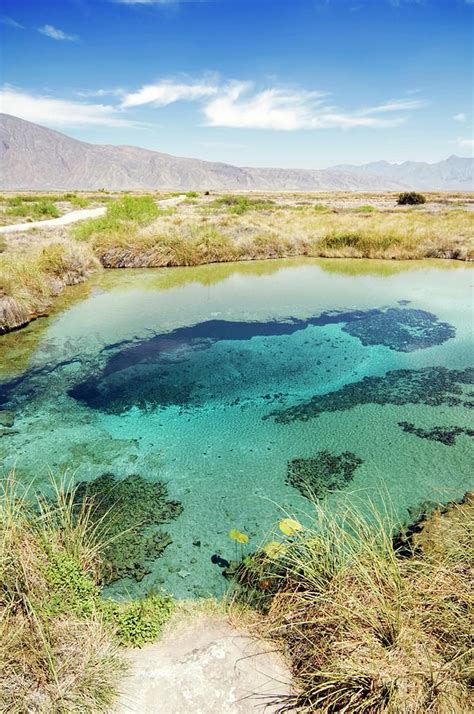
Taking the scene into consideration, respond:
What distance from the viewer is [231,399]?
759 cm

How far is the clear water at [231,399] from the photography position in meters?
5.25

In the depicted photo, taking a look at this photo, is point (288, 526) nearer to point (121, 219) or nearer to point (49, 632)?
point (49, 632)

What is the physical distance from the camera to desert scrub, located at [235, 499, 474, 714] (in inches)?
99.0

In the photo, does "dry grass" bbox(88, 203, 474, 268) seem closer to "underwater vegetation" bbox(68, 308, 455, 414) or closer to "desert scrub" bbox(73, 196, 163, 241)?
"desert scrub" bbox(73, 196, 163, 241)

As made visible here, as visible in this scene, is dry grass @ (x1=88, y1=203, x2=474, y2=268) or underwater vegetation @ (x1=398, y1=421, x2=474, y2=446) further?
dry grass @ (x1=88, y1=203, x2=474, y2=268)

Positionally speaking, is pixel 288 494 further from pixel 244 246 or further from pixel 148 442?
pixel 244 246

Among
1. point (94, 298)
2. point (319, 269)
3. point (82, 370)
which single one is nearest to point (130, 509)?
point (82, 370)

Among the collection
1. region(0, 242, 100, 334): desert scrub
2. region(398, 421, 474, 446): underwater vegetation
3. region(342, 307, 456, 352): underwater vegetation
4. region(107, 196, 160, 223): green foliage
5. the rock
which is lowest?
the rock

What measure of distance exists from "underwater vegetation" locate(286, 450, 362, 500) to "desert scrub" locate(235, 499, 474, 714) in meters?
1.87

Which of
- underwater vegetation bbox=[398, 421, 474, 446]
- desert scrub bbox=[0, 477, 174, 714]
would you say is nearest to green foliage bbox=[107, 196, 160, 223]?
underwater vegetation bbox=[398, 421, 474, 446]

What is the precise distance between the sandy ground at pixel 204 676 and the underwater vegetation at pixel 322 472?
2189 millimetres

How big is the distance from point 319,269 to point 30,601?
16957 mm

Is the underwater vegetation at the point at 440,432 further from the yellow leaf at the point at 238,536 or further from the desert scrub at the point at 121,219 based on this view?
the desert scrub at the point at 121,219

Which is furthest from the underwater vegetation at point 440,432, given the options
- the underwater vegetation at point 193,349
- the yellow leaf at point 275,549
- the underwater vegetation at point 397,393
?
the yellow leaf at point 275,549
